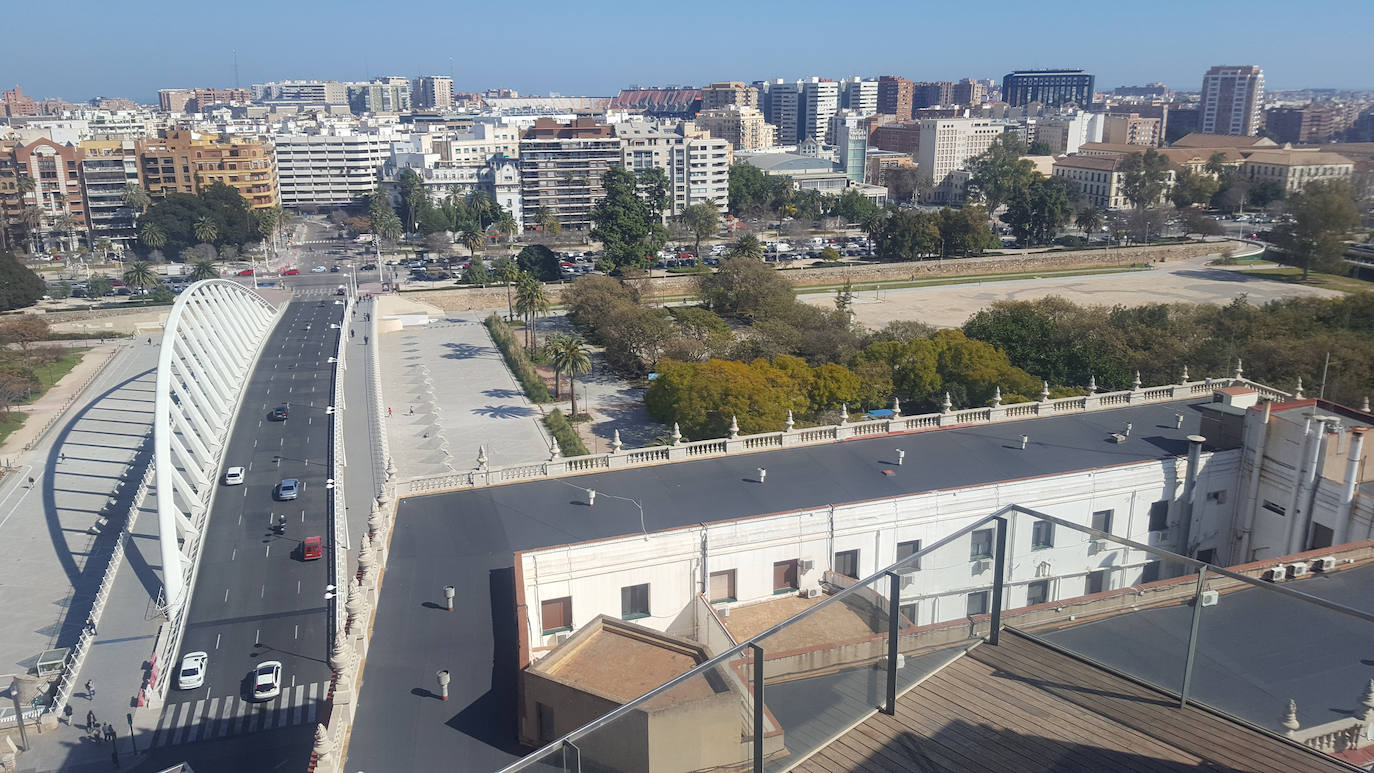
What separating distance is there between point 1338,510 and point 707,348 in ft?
123

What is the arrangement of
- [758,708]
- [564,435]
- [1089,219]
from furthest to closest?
[1089,219] → [564,435] → [758,708]

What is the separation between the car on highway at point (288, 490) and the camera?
42.2m

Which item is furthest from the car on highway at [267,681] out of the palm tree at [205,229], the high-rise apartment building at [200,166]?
Answer: the high-rise apartment building at [200,166]

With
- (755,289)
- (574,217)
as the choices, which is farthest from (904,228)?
(574,217)

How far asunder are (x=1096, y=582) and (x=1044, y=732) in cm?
245

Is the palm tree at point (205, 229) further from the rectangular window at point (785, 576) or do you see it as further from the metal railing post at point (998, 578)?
the metal railing post at point (998, 578)

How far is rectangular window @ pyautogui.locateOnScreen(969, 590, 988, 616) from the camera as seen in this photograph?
309 inches

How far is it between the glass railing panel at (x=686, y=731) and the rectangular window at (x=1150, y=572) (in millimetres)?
3853

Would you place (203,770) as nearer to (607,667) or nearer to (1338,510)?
(607,667)

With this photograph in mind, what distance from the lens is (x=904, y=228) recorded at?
Result: 104438 mm

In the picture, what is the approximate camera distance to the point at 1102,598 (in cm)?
855

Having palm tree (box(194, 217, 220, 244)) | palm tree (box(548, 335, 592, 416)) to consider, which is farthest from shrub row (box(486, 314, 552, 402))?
palm tree (box(194, 217, 220, 244))

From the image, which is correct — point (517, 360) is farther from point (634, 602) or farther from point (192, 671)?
point (634, 602)

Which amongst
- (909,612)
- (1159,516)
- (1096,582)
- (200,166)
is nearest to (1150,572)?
(1096,582)
